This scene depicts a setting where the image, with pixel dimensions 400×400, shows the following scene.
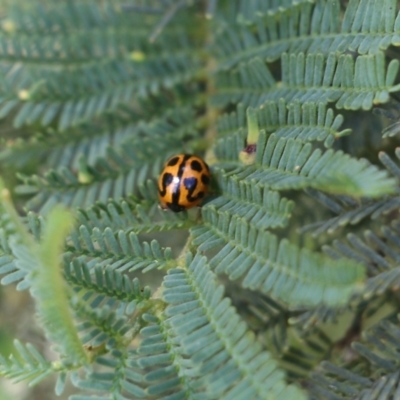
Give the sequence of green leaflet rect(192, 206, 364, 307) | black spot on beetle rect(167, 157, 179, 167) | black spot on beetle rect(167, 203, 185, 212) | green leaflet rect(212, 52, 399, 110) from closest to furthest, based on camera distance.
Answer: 1. green leaflet rect(192, 206, 364, 307)
2. green leaflet rect(212, 52, 399, 110)
3. black spot on beetle rect(167, 203, 185, 212)
4. black spot on beetle rect(167, 157, 179, 167)

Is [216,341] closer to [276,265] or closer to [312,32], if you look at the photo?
[276,265]

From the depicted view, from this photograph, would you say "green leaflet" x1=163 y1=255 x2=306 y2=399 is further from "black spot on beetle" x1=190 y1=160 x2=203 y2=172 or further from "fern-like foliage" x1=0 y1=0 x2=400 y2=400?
"black spot on beetle" x1=190 y1=160 x2=203 y2=172

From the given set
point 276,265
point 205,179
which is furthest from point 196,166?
point 276,265

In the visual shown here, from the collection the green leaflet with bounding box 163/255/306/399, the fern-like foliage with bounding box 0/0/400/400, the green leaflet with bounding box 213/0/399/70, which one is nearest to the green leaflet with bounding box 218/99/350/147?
the fern-like foliage with bounding box 0/0/400/400

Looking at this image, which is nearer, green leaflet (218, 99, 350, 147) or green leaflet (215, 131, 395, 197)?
green leaflet (215, 131, 395, 197)

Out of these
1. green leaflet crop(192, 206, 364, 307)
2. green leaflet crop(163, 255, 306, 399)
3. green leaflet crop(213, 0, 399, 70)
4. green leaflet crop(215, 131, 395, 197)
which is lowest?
green leaflet crop(163, 255, 306, 399)

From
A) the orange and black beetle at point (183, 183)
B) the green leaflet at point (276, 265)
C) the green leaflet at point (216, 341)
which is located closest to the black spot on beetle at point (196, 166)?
the orange and black beetle at point (183, 183)

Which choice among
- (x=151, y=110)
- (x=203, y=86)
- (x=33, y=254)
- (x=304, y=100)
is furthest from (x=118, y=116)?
(x=33, y=254)

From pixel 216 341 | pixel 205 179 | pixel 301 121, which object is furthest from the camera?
pixel 205 179

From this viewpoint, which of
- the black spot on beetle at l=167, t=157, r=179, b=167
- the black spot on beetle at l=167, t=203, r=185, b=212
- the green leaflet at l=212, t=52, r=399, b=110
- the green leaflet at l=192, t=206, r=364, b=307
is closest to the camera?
the green leaflet at l=192, t=206, r=364, b=307
